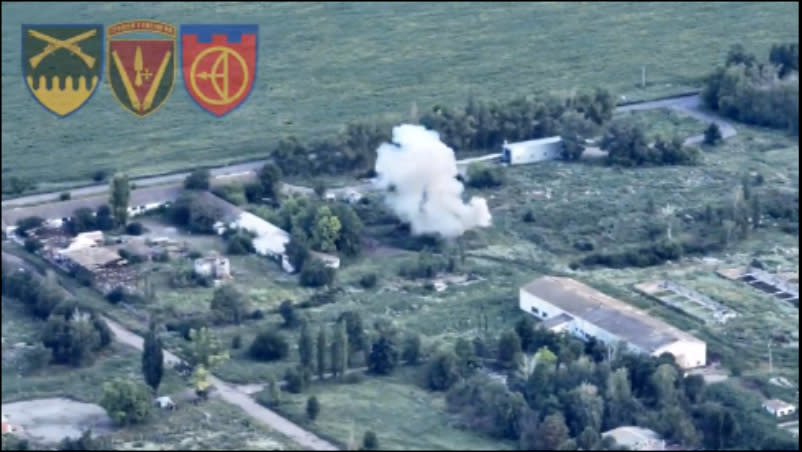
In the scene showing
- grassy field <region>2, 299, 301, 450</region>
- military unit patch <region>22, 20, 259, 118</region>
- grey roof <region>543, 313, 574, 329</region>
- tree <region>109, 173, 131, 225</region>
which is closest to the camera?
grassy field <region>2, 299, 301, 450</region>

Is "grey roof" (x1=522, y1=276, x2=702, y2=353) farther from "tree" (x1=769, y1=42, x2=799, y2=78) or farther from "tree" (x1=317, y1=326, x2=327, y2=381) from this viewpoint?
"tree" (x1=769, y1=42, x2=799, y2=78)

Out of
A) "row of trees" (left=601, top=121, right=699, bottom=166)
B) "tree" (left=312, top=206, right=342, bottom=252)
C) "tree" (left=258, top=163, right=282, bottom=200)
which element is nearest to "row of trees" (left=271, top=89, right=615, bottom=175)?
"row of trees" (left=601, top=121, right=699, bottom=166)

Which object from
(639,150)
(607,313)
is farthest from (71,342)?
(639,150)

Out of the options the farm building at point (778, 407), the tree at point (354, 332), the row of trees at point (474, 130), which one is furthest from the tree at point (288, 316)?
the row of trees at point (474, 130)

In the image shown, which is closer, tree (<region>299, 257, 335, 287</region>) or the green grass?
the green grass

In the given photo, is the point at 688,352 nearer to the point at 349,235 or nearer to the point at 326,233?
the point at 349,235

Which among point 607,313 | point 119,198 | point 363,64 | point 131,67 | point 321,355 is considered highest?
point 131,67

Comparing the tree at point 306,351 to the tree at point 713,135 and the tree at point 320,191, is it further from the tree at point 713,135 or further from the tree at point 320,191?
the tree at point 713,135
